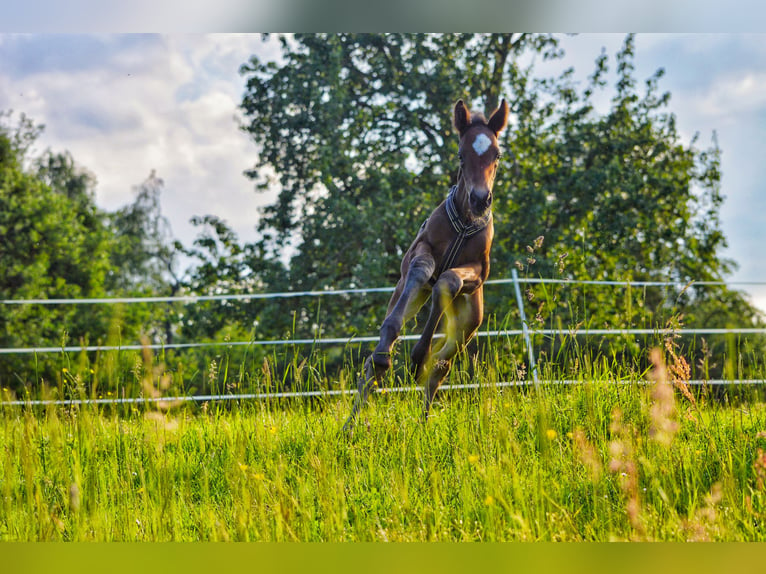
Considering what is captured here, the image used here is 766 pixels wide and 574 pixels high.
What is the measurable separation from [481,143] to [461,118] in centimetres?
24

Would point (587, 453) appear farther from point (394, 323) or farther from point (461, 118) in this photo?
point (461, 118)

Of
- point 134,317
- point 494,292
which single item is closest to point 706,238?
point 494,292

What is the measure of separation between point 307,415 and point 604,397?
1.72 metres

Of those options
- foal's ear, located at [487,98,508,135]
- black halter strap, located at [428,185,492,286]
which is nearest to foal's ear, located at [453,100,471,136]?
foal's ear, located at [487,98,508,135]

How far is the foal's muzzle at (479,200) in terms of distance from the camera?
11.5ft

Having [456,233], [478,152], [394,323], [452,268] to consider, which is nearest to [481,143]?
[478,152]

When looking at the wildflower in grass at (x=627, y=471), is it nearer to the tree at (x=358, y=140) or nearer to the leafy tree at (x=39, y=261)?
the tree at (x=358, y=140)

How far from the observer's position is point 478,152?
361cm

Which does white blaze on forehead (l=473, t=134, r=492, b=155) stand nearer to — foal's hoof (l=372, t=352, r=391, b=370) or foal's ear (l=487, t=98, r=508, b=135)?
foal's ear (l=487, t=98, r=508, b=135)

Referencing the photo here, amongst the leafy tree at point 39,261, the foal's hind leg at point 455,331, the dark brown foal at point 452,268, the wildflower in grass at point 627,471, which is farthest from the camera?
the leafy tree at point 39,261

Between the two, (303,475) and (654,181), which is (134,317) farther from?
(303,475)

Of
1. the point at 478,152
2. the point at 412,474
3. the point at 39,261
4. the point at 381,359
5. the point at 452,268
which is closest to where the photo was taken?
the point at 412,474

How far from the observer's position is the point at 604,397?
3.66 metres

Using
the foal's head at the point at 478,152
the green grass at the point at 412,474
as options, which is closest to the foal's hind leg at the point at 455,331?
the green grass at the point at 412,474
